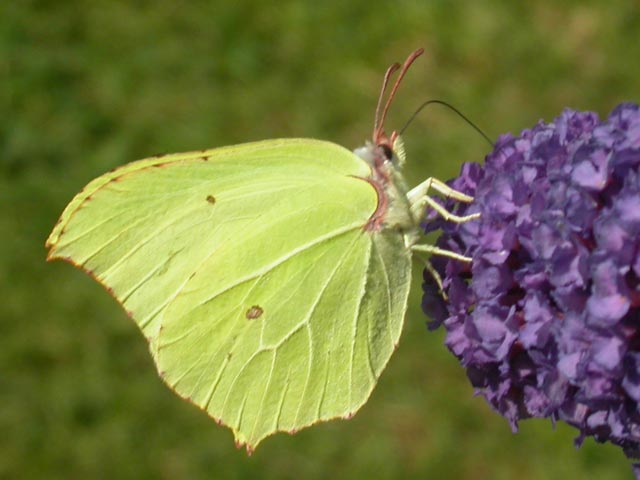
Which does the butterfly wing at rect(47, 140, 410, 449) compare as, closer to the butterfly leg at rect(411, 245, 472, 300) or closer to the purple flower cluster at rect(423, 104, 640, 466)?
the butterfly leg at rect(411, 245, 472, 300)

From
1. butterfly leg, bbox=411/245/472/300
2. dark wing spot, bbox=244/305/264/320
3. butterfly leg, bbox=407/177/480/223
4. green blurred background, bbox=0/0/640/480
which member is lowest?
green blurred background, bbox=0/0/640/480

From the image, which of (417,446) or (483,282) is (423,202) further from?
(417,446)

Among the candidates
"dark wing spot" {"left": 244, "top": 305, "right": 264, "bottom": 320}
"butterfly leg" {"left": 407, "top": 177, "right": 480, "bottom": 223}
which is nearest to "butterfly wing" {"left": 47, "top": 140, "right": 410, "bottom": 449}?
"dark wing spot" {"left": 244, "top": 305, "right": 264, "bottom": 320}

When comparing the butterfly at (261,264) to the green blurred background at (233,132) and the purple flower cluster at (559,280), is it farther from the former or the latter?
the green blurred background at (233,132)

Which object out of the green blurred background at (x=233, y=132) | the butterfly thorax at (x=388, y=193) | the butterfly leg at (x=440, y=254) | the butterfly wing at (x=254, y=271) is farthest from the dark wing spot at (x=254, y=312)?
the green blurred background at (x=233, y=132)

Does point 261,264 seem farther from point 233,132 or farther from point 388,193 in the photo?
point 233,132
